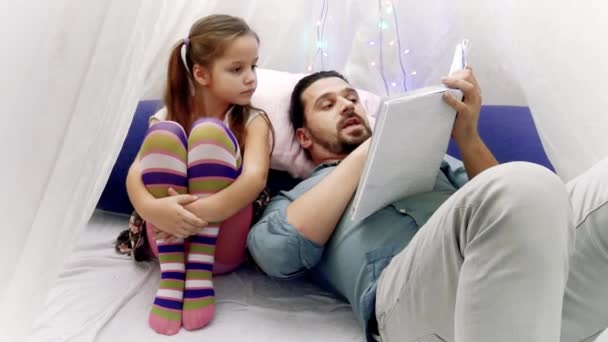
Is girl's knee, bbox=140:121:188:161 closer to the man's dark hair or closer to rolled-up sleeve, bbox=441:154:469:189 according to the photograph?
the man's dark hair

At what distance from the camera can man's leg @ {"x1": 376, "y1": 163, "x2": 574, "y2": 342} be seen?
61cm

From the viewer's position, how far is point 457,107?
0.93 m

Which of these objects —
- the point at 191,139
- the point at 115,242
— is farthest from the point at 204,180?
the point at 115,242

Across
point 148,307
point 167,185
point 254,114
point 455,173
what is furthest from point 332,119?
point 148,307

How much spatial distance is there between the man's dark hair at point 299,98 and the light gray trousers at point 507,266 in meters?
0.55

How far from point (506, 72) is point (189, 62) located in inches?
32.5

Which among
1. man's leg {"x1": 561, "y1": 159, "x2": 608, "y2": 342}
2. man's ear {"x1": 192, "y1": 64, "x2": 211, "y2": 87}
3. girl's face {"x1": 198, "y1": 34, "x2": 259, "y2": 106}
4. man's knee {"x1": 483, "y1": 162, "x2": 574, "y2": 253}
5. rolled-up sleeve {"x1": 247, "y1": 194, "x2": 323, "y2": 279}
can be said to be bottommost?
rolled-up sleeve {"x1": 247, "y1": 194, "x2": 323, "y2": 279}

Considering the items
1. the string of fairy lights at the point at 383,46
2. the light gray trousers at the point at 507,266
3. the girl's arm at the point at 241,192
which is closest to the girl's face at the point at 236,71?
the girl's arm at the point at 241,192

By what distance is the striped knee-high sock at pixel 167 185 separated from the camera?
960mm

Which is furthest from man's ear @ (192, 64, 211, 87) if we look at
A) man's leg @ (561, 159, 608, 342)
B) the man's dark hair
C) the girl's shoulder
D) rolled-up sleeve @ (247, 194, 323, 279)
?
man's leg @ (561, 159, 608, 342)

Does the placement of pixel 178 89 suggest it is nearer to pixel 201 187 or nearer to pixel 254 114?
pixel 254 114

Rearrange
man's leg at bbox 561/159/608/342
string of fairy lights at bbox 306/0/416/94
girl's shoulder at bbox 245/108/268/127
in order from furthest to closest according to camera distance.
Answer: string of fairy lights at bbox 306/0/416/94 → girl's shoulder at bbox 245/108/268/127 → man's leg at bbox 561/159/608/342

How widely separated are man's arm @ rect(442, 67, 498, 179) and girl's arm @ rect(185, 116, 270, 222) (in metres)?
0.38

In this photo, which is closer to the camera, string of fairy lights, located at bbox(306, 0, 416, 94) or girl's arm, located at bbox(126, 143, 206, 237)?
girl's arm, located at bbox(126, 143, 206, 237)
